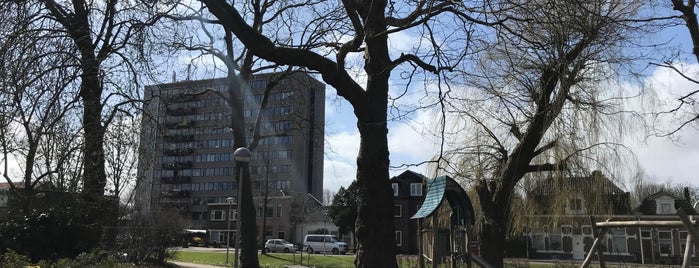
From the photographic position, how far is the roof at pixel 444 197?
10344mm

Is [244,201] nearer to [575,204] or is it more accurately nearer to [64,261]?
[64,261]

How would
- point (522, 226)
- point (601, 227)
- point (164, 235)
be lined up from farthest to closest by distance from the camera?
point (164, 235), point (522, 226), point (601, 227)

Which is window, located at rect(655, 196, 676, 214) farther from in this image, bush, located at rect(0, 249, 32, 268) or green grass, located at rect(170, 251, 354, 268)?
bush, located at rect(0, 249, 32, 268)

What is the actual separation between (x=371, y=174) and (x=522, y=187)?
960 centimetres

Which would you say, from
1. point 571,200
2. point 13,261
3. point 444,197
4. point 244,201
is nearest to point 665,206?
point 571,200

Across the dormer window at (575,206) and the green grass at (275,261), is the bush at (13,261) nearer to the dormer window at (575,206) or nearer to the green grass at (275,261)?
the dormer window at (575,206)

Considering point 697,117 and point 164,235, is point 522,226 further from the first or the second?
point 164,235

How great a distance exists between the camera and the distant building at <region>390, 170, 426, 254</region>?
194 ft

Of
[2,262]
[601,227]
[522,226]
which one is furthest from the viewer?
[522,226]

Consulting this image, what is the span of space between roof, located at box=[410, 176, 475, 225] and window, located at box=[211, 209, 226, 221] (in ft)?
278

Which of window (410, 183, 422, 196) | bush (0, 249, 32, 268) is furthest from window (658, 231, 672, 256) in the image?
bush (0, 249, 32, 268)

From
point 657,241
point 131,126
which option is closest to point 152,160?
point 131,126

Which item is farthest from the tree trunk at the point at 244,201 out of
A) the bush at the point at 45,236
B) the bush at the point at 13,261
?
the bush at the point at 13,261

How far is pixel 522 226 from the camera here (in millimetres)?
18531
